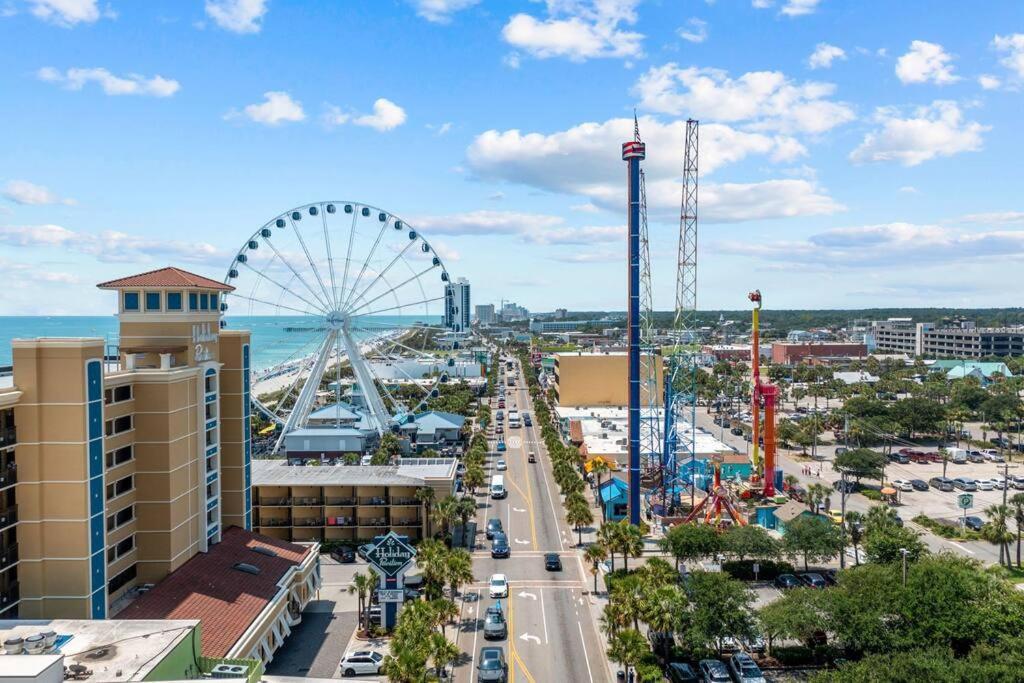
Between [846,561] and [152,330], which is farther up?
[152,330]

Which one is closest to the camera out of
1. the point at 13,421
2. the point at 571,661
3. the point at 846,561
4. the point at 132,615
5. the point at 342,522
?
the point at 13,421

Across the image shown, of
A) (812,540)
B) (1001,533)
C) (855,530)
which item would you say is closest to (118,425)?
(812,540)

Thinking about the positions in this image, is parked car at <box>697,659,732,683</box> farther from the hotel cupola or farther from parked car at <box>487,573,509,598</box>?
the hotel cupola

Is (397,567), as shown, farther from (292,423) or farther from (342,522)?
(292,423)

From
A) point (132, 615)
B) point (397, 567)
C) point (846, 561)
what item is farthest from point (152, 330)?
point (846, 561)

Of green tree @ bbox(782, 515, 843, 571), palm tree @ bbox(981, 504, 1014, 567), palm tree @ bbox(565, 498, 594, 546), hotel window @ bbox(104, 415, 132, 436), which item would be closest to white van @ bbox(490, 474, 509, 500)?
palm tree @ bbox(565, 498, 594, 546)

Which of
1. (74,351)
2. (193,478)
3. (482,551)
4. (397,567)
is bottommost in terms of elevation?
(482,551)

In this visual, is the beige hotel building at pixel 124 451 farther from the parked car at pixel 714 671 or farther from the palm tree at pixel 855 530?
the palm tree at pixel 855 530
